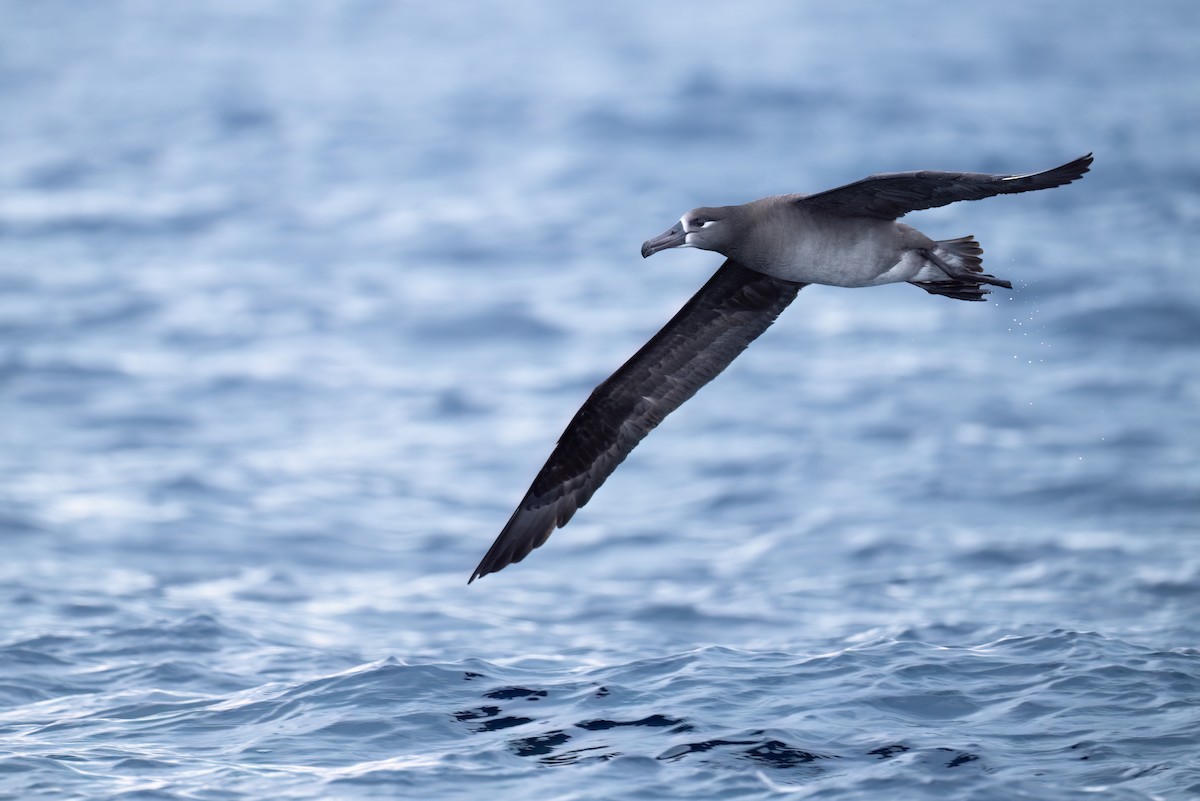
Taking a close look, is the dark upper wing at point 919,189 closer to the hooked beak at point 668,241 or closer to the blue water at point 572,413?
the hooked beak at point 668,241

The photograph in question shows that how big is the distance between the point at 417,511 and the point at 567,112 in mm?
12684

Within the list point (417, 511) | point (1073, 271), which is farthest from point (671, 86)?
point (417, 511)

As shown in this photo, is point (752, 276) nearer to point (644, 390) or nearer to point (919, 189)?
point (644, 390)

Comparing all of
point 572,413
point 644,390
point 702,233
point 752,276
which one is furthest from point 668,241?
point 572,413

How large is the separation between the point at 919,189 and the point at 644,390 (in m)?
2.61

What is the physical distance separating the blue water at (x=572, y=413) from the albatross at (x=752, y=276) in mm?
1379

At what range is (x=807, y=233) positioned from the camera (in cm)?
950

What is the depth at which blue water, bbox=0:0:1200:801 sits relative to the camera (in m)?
9.65

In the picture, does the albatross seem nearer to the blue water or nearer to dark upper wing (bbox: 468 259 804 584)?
dark upper wing (bbox: 468 259 804 584)

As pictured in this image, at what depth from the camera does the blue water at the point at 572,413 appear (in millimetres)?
9648

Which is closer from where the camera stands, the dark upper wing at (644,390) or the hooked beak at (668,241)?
the hooked beak at (668,241)

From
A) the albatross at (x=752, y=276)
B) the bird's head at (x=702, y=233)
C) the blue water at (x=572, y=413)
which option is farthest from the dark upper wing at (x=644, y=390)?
the blue water at (x=572, y=413)

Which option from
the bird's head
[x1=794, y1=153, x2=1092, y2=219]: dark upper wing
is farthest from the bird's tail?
the bird's head

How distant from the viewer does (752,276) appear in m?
10.5
